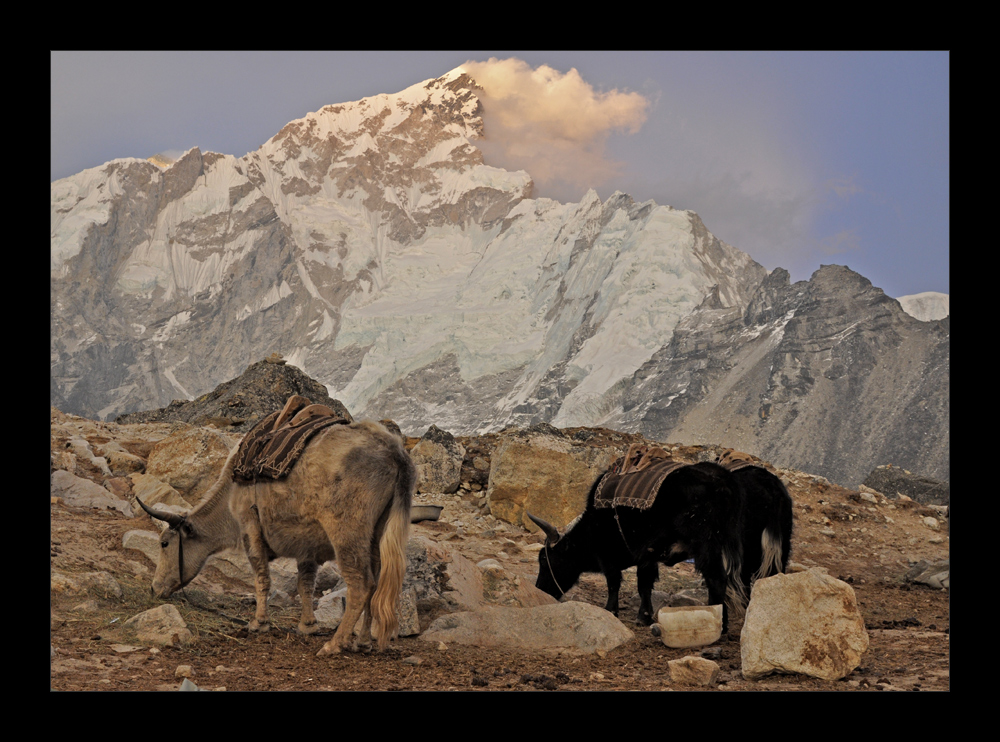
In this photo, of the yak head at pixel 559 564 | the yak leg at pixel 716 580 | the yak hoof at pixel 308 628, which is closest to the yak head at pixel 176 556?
the yak hoof at pixel 308 628

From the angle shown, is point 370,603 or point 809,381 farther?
point 809,381

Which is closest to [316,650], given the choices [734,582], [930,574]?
[734,582]

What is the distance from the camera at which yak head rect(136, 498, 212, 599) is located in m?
7.70

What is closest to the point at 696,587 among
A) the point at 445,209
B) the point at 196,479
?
the point at 196,479

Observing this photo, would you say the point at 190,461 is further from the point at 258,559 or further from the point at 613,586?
the point at 613,586

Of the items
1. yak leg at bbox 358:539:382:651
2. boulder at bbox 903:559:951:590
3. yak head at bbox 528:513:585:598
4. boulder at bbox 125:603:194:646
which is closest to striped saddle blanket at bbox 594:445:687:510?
yak head at bbox 528:513:585:598

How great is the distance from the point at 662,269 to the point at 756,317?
1067 cm

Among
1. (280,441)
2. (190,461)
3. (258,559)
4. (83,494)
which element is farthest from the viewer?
(190,461)

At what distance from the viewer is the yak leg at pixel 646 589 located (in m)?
8.83

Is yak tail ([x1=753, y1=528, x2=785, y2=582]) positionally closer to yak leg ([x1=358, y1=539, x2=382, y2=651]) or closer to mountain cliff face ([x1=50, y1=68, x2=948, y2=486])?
yak leg ([x1=358, y1=539, x2=382, y2=651])

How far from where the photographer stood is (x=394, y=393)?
268 feet

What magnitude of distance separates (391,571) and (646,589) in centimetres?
351

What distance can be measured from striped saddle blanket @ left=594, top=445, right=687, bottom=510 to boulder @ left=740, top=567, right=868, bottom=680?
7.23ft

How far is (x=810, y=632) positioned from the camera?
6055mm
